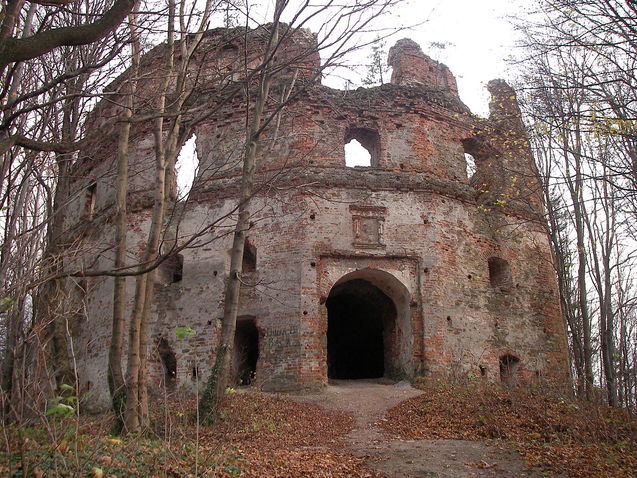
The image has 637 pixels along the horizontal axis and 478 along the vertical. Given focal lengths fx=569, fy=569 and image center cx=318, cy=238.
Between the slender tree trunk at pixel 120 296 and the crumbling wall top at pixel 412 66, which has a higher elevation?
the crumbling wall top at pixel 412 66

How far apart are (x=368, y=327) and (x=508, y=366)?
4.26 meters

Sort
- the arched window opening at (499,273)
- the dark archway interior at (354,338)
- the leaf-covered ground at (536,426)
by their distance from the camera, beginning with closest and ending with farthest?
the leaf-covered ground at (536,426) < the arched window opening at (499,273) < the dark archway interior at (354,338)

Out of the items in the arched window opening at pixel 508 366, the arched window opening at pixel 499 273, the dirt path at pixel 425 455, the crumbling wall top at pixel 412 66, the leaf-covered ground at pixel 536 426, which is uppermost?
the crumbling wall top at pixel 412 66

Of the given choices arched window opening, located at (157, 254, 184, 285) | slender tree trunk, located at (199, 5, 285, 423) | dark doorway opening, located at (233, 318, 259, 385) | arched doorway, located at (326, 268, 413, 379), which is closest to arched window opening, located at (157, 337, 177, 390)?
dark doorway opening, located at (233, 318, 259, 385)

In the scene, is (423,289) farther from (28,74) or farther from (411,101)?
(28,74)

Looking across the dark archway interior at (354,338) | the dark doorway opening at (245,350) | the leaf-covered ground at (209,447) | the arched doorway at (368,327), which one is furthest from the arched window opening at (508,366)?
the dark doorway opening at (245,350)

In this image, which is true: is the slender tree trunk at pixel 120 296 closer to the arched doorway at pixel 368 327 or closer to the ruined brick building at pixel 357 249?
the ruined brick building at pixel 357 249

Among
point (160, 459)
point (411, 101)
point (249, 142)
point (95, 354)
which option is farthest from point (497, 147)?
point (160, 459)

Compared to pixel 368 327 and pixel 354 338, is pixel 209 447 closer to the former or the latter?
pixel 368 327

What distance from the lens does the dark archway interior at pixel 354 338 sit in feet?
51.2

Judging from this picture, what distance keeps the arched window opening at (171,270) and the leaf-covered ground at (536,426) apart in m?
6.43

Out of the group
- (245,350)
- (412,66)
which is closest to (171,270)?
(245,350)

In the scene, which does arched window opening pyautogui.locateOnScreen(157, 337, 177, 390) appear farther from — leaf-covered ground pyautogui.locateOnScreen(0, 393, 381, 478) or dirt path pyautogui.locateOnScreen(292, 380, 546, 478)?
dirt path pyautogui.locateOnScreen(292, 380, 546, 478)

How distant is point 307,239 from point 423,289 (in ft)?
9.27
